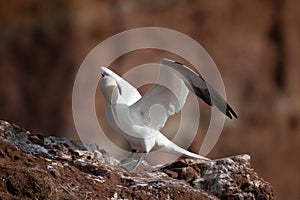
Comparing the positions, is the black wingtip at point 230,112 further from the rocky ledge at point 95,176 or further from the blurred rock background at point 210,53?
the blurred rock background at point 210,53

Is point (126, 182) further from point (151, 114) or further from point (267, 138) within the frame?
point (267, 138)

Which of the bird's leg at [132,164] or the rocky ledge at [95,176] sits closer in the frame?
the rocky ledge at [95,176]

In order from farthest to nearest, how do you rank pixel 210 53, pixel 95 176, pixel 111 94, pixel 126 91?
1. pixel 210 53
2. pixel 126 91
3. pixel 111 94
4. pixel 95 176

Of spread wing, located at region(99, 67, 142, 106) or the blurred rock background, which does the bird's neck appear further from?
the blurred rock background

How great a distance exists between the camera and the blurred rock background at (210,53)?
53.0 ft

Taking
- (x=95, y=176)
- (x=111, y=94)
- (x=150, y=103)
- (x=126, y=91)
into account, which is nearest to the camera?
(x=95, y=176)

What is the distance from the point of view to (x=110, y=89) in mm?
9141

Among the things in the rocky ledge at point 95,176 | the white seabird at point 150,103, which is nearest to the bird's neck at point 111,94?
the white seabird at point 150,103

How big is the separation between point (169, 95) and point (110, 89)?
469 mm

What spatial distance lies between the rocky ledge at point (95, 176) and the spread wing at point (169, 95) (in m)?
0.44

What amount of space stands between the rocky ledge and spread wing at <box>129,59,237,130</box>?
0.44 metres

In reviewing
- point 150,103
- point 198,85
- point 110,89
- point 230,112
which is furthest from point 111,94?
point 230,112

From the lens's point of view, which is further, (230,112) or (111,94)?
(230,112)

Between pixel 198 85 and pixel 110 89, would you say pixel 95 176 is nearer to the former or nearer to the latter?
pixel 110 89
